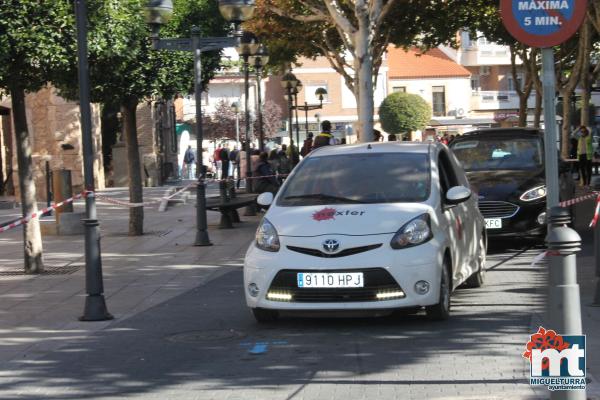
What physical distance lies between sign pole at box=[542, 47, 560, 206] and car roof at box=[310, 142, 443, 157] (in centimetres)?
294

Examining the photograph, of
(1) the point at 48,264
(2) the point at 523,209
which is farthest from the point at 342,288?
(1) the point at 48,264

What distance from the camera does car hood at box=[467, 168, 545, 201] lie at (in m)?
16.0

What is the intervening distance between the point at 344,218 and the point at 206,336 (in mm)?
1577

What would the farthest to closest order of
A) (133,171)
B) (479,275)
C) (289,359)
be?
(133,171)
(479,275)
(289,359)

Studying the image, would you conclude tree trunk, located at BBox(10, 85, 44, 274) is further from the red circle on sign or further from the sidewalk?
the red circle on sign

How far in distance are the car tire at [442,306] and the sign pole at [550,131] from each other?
192 centimetres

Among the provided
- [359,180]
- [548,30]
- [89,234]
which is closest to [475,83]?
[359,180]

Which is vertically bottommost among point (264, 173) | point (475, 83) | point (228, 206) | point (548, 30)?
point (228, 206)

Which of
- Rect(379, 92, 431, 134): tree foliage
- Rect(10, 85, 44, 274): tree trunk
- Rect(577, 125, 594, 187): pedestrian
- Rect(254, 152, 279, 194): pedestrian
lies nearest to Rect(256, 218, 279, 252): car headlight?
Rect(10, 85, 44, 274): tree trunk

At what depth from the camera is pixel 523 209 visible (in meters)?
15.9

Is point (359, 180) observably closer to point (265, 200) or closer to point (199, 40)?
point (265, 200)

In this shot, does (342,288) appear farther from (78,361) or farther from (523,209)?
(523,209)

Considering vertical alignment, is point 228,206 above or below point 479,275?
above

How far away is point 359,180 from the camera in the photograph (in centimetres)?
1090
